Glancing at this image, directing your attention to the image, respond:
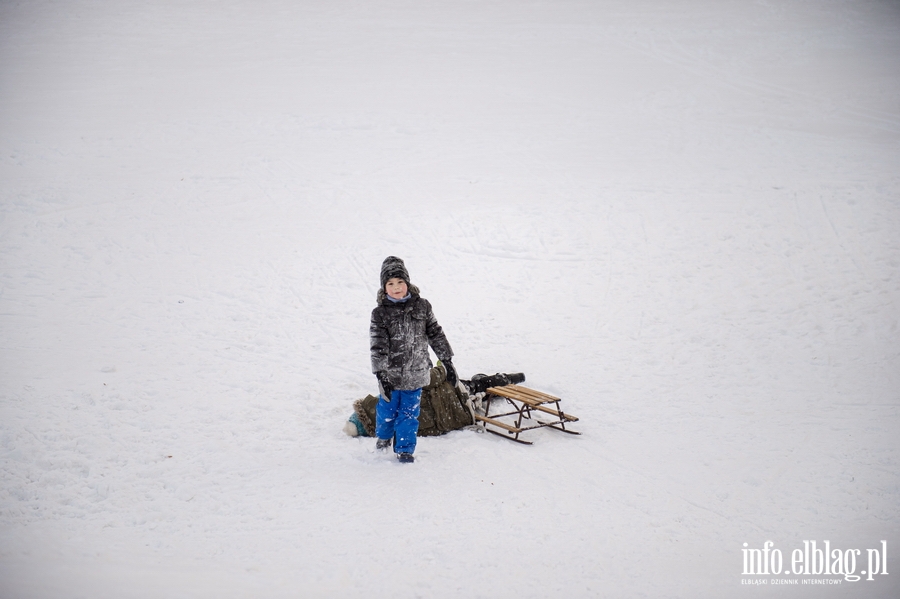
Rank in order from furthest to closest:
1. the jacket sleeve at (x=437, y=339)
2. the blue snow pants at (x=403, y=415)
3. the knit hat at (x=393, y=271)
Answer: the jacket sleeve at (x=437, y=339) < the blue snow pants at (x=403, y=415) < the knit hat at (x=393, y=271)

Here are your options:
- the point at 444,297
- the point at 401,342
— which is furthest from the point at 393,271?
the point at 444,297

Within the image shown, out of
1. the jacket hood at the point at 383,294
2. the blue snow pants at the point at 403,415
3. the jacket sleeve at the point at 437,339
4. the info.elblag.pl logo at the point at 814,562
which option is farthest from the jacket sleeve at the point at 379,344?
the info.elblag.pl logo at the point at 814,562

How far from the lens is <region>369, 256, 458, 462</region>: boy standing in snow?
17.9 ft

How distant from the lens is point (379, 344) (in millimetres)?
5457

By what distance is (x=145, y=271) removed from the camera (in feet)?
31.9

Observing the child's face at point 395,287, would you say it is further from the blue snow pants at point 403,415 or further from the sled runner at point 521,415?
the sled runner at point 521,415

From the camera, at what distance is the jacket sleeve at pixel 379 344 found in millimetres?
5430

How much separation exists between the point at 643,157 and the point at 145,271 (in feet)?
38.4

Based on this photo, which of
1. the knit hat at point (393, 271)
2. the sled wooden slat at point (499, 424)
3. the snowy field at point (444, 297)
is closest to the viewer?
the snowy field at point (444, 297)

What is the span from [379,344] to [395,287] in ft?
1.83

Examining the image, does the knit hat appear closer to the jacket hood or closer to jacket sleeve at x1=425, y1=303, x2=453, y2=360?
the jacket hood

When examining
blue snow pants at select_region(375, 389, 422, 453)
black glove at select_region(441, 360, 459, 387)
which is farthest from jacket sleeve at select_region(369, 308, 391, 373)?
black glove at select_region(441, 360, 459, 387)

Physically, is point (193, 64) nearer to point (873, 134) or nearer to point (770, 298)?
point (770, 298)

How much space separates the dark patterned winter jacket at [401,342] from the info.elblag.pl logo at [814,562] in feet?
10.2
